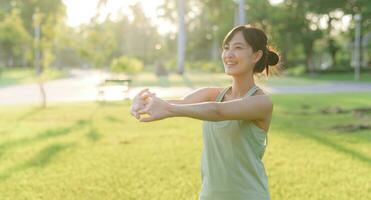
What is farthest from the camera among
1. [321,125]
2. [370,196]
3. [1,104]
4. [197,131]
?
[1,104]

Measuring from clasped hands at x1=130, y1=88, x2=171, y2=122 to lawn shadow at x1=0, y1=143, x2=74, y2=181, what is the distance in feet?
16.9

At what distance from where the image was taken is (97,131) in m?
11.1

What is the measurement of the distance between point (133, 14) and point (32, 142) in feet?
206

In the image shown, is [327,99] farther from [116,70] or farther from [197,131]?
[116,70]

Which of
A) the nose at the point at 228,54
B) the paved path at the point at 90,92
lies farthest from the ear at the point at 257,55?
the paved path at the point at 90,92

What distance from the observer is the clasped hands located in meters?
1.97

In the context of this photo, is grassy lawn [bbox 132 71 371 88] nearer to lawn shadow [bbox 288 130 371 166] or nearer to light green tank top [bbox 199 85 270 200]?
lawn shadow [bbox 288 130 371 166]

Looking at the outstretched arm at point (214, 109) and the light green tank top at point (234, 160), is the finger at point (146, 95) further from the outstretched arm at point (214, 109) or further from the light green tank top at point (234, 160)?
the light green tank top at point (234, 160)

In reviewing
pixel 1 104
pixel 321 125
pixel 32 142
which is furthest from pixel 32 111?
pixel 321 125

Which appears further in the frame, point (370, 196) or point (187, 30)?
point (187, 30)

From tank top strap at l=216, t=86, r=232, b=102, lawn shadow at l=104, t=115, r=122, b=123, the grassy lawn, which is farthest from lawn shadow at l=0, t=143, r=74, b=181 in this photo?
the grassy lawn

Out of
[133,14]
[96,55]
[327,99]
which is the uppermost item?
[133,14]

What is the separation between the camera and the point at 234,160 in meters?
2.34

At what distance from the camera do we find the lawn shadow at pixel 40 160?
6.99 meters
